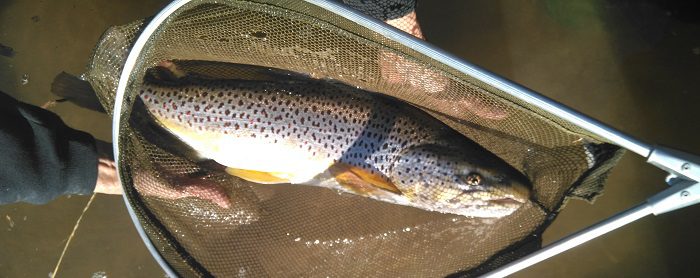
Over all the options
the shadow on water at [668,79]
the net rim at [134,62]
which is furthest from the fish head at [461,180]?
the net rim at [134,62]

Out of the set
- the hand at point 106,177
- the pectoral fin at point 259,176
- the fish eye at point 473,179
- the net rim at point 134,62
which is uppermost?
the net rim at point 134,62

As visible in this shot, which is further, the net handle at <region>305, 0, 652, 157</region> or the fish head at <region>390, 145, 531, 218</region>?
the fish head at <region>390, 145, 531, 218</region>

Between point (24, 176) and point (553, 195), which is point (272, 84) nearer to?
point (24, 176)

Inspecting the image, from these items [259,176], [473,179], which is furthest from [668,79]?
[259,176]

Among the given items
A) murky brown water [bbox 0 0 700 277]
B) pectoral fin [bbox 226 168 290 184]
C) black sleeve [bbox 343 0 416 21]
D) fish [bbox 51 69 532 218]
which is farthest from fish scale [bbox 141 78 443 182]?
murky brown water [bbox 0 0 700 277]

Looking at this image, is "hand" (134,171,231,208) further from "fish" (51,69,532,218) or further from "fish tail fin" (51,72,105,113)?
"fish tail fin" (51,72,105,113)

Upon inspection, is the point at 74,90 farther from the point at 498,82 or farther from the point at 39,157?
the point at 498,82

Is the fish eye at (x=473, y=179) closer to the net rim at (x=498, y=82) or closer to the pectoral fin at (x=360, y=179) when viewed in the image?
the pectoral fin at (x=360, y=179)
